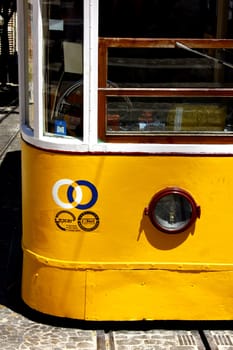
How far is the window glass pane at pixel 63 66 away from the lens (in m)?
3.45

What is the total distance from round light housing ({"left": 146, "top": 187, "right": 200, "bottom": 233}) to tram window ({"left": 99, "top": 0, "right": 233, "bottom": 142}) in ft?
1.11

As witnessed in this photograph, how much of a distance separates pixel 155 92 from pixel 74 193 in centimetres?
76

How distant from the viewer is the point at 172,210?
12.0 feet

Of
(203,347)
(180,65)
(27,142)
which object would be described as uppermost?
(180,65)

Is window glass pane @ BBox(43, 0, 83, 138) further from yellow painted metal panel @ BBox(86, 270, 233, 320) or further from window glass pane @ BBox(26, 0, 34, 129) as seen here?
yellow painted metal panel @ BBox(86, 270, 233, 320)

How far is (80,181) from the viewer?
11.7 ft

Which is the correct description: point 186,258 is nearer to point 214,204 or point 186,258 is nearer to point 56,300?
point 214,204

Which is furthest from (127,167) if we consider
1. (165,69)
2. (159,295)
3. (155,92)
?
(159,295)

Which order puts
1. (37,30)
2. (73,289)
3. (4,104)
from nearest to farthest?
(37,30), (73,289), (4,104)

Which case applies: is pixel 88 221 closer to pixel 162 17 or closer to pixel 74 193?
pixel 74 193

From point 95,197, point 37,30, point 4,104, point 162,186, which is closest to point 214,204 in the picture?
point 162,186

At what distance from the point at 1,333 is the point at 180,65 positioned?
6.45 ft

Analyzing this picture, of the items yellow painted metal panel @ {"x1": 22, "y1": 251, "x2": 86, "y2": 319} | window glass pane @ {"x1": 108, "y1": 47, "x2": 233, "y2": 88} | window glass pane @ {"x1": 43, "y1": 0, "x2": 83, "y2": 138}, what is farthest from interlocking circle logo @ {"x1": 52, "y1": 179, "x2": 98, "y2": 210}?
window glass pane @ {"x1": 108, "y1": 47, "x2": 233, "y2": 88}

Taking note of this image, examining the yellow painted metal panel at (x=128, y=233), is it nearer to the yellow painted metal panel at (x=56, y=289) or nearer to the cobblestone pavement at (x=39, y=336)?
the yellow painted metal panel at (x=56, y=289)
